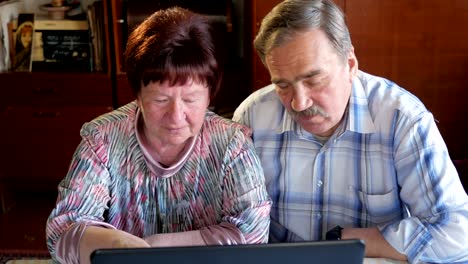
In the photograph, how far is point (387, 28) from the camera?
116 inches

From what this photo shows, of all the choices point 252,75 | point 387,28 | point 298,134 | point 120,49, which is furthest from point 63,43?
point 298,134

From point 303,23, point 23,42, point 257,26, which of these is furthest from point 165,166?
point 23,42

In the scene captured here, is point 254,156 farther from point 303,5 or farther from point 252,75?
point 252,75

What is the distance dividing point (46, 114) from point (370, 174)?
208 cm

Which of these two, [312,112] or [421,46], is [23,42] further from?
[312,112]

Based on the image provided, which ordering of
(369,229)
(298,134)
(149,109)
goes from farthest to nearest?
(298,134), (369,229), (149,109)

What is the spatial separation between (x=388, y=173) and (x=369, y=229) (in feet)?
0.44

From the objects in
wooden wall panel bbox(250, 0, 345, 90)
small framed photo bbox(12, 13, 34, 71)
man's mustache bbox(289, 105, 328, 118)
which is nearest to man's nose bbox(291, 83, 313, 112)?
man's mustache bbox(289, 105, 328, 118)

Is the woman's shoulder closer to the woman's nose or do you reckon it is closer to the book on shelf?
the woman's nose

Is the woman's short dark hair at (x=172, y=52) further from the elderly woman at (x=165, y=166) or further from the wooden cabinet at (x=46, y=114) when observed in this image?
the wooden cabinet at (x=46, y=114)

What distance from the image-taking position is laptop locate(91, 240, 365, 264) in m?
0.86

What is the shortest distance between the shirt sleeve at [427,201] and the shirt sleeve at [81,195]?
60 cm

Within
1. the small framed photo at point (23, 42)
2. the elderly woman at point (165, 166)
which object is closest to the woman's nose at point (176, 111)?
the elderly woman at point (165, 166)

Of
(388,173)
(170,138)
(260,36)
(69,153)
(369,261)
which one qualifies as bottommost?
(69,153)
